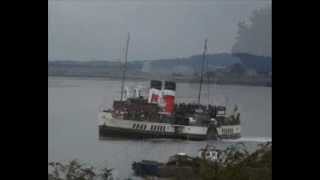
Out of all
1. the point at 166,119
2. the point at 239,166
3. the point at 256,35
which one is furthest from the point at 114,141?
the point at 256,35

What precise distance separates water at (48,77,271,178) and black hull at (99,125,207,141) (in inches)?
0.8

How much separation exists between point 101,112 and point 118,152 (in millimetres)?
168

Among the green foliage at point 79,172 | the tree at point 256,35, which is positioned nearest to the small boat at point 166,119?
the green foliage at point 79,172

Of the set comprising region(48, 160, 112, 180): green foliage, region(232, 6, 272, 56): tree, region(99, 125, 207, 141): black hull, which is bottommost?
region(48, 160, 112, 180): green foliage

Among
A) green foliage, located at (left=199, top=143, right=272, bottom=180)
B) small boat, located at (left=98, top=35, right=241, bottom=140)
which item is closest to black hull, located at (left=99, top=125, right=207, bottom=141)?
small boat, located at (left=98, top=35, right=241, bottom=140)

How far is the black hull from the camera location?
6.46 feet

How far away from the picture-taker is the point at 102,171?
6.48ft

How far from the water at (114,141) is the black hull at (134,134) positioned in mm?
19

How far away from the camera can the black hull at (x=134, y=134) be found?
6.46 ft

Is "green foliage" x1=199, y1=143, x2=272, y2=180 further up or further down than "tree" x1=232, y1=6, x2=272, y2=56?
further down

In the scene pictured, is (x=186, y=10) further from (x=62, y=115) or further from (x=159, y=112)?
(x=62, y=115)

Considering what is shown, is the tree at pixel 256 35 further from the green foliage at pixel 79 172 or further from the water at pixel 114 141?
the green foliage at pixel 79 172

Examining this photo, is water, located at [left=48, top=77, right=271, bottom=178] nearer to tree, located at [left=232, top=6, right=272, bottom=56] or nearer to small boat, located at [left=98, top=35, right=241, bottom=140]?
small boat, located at [left=98, top=35, right=241, bottom=140]

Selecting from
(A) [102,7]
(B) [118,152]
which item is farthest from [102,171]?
(A) [102,7]
